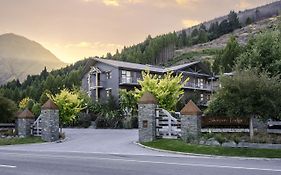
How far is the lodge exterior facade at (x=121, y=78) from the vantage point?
6225 centimetres

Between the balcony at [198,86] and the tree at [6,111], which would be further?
the balcony at [198,86]

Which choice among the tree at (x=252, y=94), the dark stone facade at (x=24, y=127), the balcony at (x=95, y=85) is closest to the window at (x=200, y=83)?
the balcony at (x=95, y=85)

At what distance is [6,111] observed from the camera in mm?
39281

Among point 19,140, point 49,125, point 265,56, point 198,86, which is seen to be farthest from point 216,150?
point 198,86

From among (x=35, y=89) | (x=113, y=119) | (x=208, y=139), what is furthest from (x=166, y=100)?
(x=35, y=89)

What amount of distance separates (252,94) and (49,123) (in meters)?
18.0

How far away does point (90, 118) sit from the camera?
176 feet

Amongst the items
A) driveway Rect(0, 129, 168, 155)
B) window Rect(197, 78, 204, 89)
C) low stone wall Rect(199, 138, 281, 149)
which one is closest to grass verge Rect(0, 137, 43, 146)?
driveway Rect(0, 129, 168, 155)

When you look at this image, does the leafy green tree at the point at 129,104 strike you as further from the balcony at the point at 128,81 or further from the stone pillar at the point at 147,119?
the stone pillar at the point at 147,119

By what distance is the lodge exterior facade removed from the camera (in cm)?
6225

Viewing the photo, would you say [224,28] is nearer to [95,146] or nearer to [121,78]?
[121,78]

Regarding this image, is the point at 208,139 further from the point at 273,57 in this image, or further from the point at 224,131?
the point at 273,57

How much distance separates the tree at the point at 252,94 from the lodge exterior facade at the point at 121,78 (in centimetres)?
3773

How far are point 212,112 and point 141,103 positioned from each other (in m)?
5.67
